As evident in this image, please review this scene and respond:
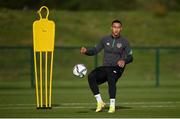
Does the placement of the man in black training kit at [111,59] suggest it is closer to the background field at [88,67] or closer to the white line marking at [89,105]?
the background field at [88,67]

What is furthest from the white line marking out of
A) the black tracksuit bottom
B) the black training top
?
the black training top

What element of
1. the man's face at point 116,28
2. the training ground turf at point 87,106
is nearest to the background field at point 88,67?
the training ground turf at point 87,106

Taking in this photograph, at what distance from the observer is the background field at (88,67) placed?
18.9m

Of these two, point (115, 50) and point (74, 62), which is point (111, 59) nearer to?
point (115, 50)

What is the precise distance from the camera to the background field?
62.1 feet

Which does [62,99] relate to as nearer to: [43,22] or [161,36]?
[43,22]

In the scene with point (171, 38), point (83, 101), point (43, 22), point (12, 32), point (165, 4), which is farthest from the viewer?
point (165, 4)

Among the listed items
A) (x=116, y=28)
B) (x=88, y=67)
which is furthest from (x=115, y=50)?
(x=88, y=67)

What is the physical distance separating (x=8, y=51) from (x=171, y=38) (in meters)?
11.5

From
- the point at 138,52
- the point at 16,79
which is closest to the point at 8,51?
the point at 16,79

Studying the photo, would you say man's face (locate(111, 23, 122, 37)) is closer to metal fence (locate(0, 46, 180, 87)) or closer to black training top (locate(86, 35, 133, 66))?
black training top (locate(86, 35, 133, 66))

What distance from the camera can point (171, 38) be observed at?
1837 inches

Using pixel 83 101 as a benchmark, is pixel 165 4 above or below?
above

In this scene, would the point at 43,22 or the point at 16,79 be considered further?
the point at 16,79
